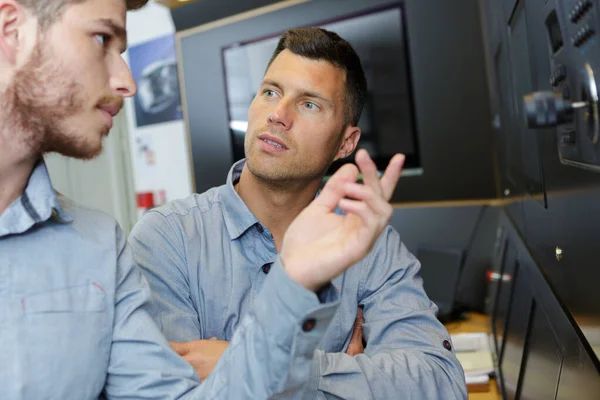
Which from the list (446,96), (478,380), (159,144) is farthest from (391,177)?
(159,144)

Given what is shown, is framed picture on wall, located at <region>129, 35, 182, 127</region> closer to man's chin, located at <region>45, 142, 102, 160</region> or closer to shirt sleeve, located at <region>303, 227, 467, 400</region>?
shirt sleeve, located at <region>303, 227, 467, 400</region>

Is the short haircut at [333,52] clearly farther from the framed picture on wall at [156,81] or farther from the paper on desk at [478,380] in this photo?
the framed picture on wall at [156,81]

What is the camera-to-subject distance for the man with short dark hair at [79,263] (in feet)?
2.50

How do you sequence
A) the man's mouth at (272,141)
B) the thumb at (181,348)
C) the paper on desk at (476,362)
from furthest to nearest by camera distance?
the paper on desk at (476,362), the man's mouth at (272,141), the thumb at (181,348)

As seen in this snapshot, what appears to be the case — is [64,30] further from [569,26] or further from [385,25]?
[385,25]

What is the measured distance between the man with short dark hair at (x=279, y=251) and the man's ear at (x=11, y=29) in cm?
55

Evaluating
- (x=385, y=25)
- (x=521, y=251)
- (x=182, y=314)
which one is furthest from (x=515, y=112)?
(x=385, y=25)

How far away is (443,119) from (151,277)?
147cm

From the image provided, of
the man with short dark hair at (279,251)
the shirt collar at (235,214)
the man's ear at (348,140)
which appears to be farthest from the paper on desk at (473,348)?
the shirt collar at (235,214)

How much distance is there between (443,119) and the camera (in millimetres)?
2338

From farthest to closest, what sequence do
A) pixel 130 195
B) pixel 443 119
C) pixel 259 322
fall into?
pixel 130 195 < pixel 443 119 < pixel 259 322

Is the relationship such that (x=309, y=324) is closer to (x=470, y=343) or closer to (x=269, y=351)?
(x=269, y=351)

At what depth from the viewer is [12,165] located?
3.02 ft

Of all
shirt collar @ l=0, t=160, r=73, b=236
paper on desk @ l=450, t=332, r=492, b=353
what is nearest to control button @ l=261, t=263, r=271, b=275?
shirt collar @ l=0, t=160, r=73, b=236
